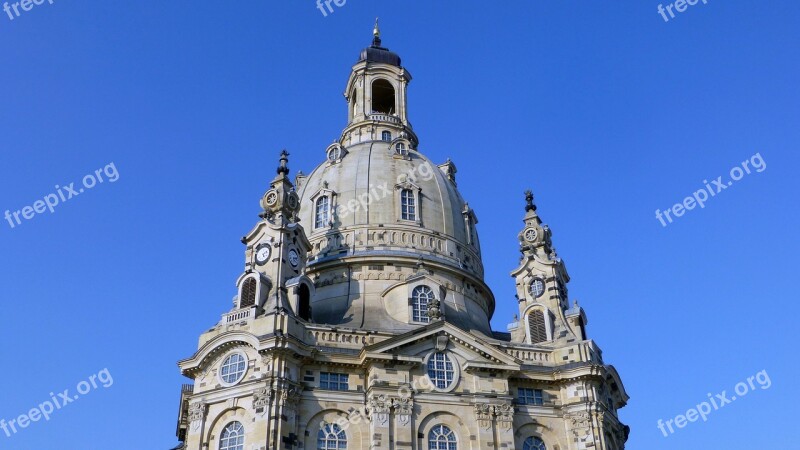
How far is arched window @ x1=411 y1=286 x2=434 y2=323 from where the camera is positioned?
48.2 meters

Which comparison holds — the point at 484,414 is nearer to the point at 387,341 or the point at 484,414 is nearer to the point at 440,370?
the point at 440,370

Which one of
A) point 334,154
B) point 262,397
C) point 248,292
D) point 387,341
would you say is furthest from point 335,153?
point 262,397

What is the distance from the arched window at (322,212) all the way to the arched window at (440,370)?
48.2 ft

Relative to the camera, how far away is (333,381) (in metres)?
43.2

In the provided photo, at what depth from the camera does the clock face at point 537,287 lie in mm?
52625

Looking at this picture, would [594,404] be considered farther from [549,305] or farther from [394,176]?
[394,176]

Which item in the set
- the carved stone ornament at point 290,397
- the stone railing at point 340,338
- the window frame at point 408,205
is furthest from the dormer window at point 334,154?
the carved stone ornament at point 290,397

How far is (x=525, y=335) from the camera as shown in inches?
2004

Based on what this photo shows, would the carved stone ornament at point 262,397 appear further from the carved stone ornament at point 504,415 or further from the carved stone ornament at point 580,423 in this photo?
the carved stone ornament at point 580,423

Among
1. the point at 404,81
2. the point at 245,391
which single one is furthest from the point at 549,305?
the point at 404,81

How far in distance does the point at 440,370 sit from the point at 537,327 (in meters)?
9.38

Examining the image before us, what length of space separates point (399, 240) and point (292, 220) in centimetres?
740

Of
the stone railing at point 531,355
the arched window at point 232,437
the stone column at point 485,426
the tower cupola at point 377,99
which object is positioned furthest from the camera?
the tower cupola at point 377,99

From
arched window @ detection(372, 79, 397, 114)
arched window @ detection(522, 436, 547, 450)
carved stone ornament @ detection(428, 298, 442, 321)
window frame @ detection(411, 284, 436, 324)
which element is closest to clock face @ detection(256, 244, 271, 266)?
window frame @ detection(411, 284, 436, 324)
